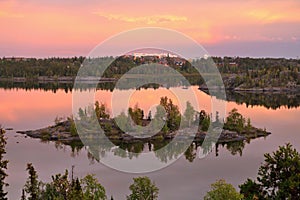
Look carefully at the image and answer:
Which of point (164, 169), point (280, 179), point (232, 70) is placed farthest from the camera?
point (232, 70)

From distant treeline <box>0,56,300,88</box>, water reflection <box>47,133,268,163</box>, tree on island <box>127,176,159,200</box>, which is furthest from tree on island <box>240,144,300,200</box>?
distant treeline <box>0,56,300,88</box>

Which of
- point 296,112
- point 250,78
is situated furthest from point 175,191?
point 250,78

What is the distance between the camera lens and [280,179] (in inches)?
269

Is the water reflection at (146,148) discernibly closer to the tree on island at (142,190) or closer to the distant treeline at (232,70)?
the tree on island at (142,190)

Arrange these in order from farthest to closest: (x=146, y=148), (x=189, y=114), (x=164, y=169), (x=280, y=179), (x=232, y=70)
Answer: (x=232, y=70)
(x=189, y=114)
(x=146, y=148)
(x=164, y=169)
(x=280, y=179)

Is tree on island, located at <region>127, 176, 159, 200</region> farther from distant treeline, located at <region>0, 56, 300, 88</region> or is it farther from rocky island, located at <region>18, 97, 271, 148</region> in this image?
distant treeline, located at <region>0, 56, 300, 88</region>

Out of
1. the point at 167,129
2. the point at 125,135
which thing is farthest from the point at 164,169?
the point at 167,129

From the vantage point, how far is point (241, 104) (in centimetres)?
3741

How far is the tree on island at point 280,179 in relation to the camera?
6597 mm

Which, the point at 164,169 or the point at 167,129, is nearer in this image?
the point at 164,169

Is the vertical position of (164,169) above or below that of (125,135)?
below

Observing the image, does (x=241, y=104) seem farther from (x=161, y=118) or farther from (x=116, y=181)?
(x=116, y=181)

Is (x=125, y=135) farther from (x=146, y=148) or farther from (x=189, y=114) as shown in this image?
(x=189, y=114)

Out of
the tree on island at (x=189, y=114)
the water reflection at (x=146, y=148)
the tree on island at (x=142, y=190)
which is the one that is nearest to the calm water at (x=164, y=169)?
the water reflection at (x=146, y=148)
